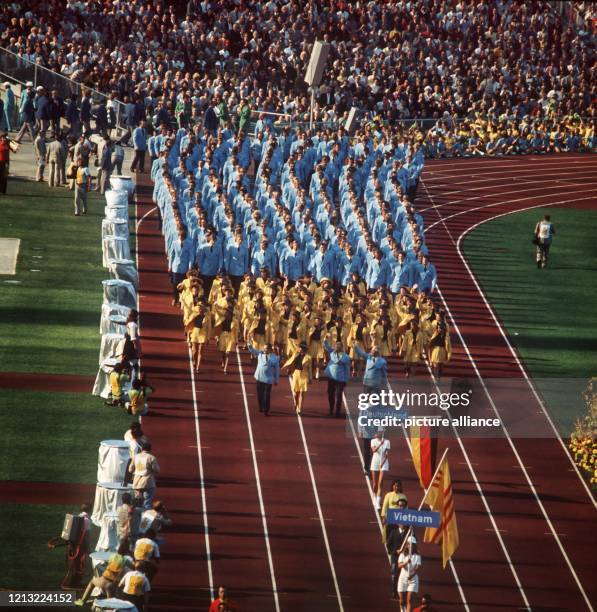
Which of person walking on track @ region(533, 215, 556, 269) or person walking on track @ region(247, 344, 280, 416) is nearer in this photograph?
person walking on track @ region(247, 344, 280, 416)

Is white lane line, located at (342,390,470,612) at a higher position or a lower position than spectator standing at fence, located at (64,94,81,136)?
lower

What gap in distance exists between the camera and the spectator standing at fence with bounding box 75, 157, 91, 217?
38.2 meters

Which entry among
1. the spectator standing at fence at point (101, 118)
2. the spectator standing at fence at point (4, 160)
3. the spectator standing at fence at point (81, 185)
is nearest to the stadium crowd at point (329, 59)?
the spectator standing at fence at point (101, 118)

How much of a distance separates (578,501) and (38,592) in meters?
8.44

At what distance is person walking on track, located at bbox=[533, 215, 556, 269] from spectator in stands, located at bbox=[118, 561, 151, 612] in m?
20.5

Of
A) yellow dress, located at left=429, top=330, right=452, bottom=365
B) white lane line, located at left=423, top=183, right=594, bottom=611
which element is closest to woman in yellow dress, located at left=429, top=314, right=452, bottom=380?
Answer: yellow dress, located at left=429, top=330, right=452, bottom=365

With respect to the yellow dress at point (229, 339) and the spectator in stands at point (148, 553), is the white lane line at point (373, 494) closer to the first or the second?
the yellow dress at point (229, 339)

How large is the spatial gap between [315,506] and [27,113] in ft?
68.9

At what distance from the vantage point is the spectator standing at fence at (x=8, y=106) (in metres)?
44.0

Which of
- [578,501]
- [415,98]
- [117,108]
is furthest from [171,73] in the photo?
[578,501]

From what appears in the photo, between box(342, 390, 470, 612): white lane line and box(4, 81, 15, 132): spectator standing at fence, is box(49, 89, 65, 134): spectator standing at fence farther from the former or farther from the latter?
box(342, 390, 470, 612): white lane line

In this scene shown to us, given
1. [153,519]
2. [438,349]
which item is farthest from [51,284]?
[153,519]

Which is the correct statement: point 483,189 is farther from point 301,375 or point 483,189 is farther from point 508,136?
point 301,375

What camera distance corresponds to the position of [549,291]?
1465 inches
